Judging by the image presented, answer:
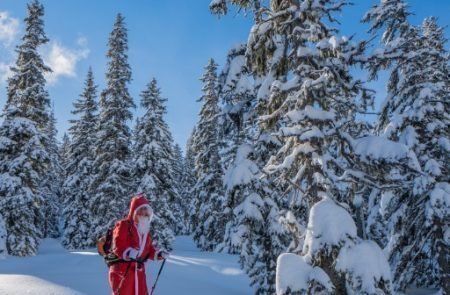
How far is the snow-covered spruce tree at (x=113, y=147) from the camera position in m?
30.5

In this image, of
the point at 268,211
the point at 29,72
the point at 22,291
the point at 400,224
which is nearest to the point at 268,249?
the point at 268,211

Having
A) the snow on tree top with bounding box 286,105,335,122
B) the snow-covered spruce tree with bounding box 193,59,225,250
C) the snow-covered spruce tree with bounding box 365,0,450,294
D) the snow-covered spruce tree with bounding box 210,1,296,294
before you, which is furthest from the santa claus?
the snow-covered spruce tree with bounding box 193,59,225,250

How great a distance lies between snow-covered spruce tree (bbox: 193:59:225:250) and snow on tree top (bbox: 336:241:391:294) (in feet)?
85.0

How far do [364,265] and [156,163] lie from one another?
25.7m

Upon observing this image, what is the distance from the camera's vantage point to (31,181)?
1045 inches

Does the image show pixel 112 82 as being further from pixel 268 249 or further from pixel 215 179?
pixel 268 249

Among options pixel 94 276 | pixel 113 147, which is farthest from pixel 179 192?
pixel 94 276

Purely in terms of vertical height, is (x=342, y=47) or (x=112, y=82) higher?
(x=112, y=82)

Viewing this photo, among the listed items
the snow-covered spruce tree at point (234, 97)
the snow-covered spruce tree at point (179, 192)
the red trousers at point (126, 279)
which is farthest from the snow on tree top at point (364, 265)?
the snow-covered spruce tree at point (179, 192)

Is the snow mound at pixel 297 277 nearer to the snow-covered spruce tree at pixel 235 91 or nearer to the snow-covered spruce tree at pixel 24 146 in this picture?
the snow-covered spruce tree at pixel 235 91

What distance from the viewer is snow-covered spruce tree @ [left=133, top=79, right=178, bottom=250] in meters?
30.7

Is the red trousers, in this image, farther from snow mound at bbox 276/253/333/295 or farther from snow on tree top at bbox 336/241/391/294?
snow on tree top at bbox 336/241/391/294

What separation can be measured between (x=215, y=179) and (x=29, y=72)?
15.2 meters

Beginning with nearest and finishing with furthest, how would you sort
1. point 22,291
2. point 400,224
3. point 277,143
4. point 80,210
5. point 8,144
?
point 22,291 < point 277,143 < point 400,224 < point 8,144 < point 80,210
